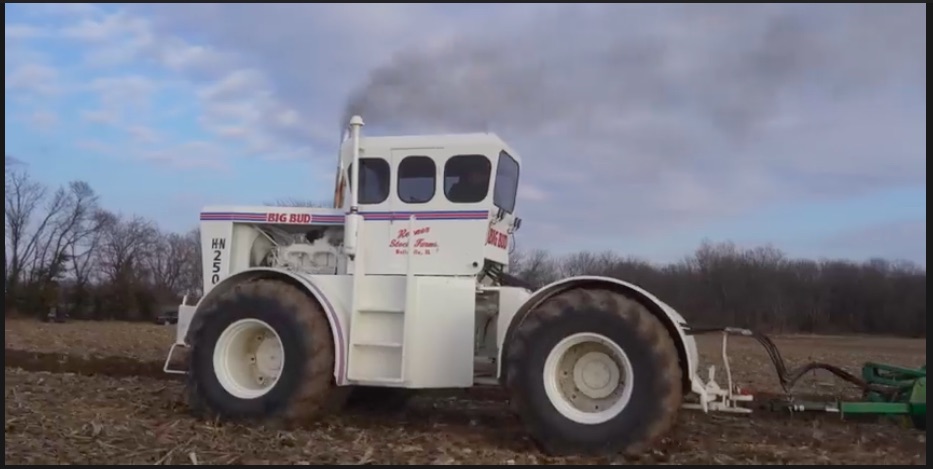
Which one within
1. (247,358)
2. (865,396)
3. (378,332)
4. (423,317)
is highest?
(423,317)

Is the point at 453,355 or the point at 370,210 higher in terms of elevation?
the point at 370,210

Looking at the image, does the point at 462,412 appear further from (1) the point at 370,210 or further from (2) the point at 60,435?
(2) the point at 60,435

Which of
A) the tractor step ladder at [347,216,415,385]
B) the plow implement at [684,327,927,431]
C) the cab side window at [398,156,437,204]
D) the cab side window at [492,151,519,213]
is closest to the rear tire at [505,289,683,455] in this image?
the plow implement at [684,327,927,431]

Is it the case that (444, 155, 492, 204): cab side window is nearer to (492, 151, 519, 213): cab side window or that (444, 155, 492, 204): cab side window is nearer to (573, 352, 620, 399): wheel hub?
(492, 151, 519, 213): cab side window

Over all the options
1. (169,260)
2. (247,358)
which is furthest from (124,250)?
(247,358)

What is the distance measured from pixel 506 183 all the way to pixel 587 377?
104 inches

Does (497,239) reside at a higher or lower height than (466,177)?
lower

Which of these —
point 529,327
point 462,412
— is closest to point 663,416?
point 529,327

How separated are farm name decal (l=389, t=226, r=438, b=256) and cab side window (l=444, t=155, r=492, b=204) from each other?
49 cm

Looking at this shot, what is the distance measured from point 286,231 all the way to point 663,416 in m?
5.28

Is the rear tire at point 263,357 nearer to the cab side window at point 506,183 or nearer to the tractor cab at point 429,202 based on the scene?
the tractor cab at point 429,202

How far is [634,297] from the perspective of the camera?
8266mm

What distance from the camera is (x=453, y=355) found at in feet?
29.5

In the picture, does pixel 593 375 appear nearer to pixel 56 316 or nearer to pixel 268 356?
pixel 268 356
